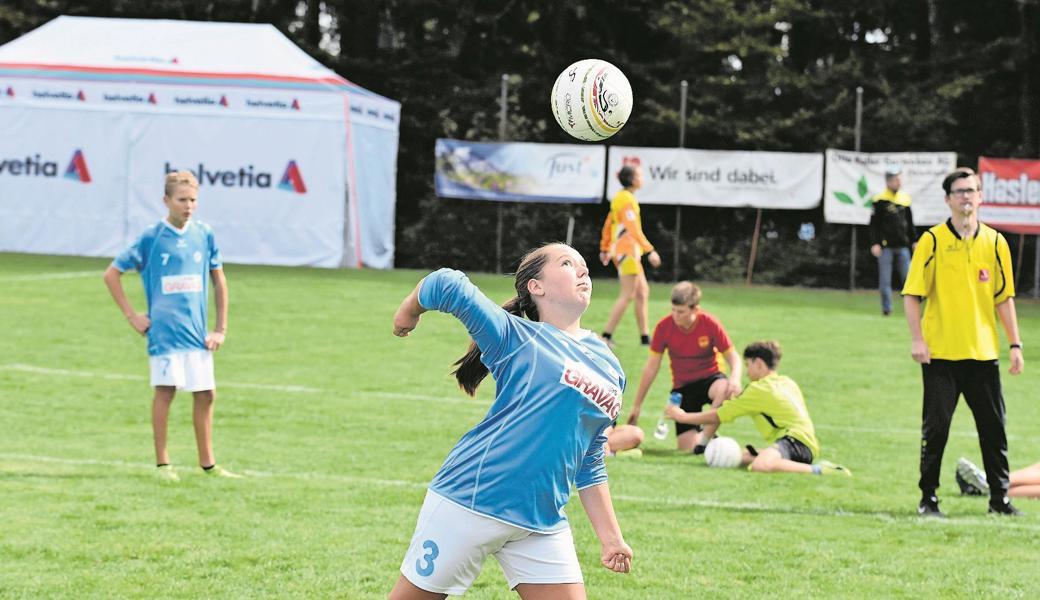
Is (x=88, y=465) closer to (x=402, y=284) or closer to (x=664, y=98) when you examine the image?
(x=402, y=284)

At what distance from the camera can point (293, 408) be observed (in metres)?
12.5

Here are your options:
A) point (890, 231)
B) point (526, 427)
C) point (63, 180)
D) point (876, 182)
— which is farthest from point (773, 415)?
point (63, 180)

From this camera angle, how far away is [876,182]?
25328mm

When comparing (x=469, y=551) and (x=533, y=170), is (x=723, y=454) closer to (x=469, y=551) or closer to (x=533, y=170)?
(x=469, y=551)

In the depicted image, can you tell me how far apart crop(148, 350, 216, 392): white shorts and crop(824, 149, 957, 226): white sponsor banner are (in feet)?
57.4

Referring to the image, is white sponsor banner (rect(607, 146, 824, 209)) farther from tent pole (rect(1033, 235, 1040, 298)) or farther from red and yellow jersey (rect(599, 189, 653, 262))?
red and yellow jersey (rect(599, 189, 653, 262))

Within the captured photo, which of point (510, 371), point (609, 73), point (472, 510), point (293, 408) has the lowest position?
point (293, 408)

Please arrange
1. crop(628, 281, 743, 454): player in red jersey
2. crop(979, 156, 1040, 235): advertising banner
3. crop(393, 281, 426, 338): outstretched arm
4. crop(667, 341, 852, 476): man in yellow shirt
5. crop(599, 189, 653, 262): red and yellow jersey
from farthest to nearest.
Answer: crop(979, 156, 1040, 235): advertising banner
crop(599, 189, 653, 262): red and yellow jersey
crop(628, 281, 743, 454): player in red jersey
crop(667, 341, 852, 476): man in yellow shirt
crop(393, 281, 426, 338): outstretched arm

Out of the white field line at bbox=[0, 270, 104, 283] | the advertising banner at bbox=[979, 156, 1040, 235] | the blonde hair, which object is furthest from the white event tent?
the blonde hair

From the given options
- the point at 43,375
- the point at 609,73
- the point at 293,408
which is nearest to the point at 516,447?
the point at 609,73

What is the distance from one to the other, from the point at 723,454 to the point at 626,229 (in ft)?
18.6

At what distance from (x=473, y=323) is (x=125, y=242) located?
2233 centimetres

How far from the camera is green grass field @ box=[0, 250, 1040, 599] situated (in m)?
6.81

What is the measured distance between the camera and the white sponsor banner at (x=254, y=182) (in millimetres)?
25047
